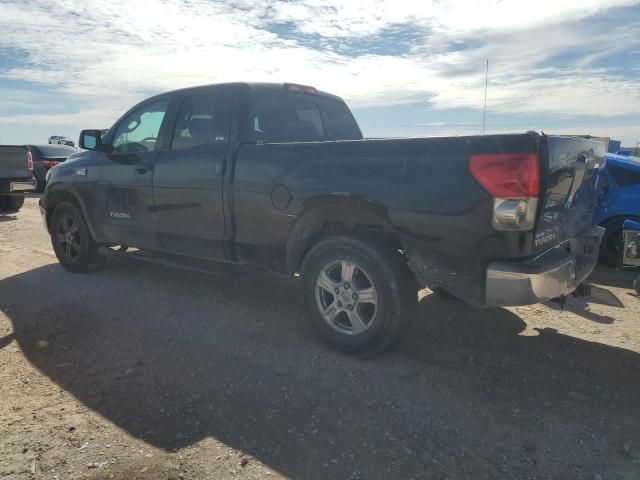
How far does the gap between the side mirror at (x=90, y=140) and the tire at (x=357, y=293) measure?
3.06 meters

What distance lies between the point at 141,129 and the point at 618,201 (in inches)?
224

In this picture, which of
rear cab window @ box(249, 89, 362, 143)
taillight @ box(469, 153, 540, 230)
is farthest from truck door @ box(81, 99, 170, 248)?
taillight @ box(469, 153, 540, 230)

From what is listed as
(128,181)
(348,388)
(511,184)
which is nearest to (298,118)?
(128,181)

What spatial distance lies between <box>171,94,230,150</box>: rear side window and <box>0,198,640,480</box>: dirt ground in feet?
4.18

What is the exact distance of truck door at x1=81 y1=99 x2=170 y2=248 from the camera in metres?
4.96

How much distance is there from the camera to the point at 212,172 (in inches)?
168

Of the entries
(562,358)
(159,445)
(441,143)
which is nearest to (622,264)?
(562,358)

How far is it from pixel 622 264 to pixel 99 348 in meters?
4.84

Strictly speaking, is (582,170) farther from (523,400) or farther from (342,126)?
(342,126)

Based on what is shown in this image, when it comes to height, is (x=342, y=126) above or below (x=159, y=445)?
above

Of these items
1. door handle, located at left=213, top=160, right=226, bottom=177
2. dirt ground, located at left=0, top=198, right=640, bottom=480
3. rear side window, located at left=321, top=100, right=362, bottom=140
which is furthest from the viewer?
rear side window, located at left=321, top=100, right=362, bottom=140

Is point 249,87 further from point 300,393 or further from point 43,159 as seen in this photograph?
point 43,159

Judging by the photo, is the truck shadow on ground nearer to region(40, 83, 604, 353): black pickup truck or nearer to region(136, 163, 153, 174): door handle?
region(40, 83, 604, 353): black pickup truck

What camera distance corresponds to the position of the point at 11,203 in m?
11.7
